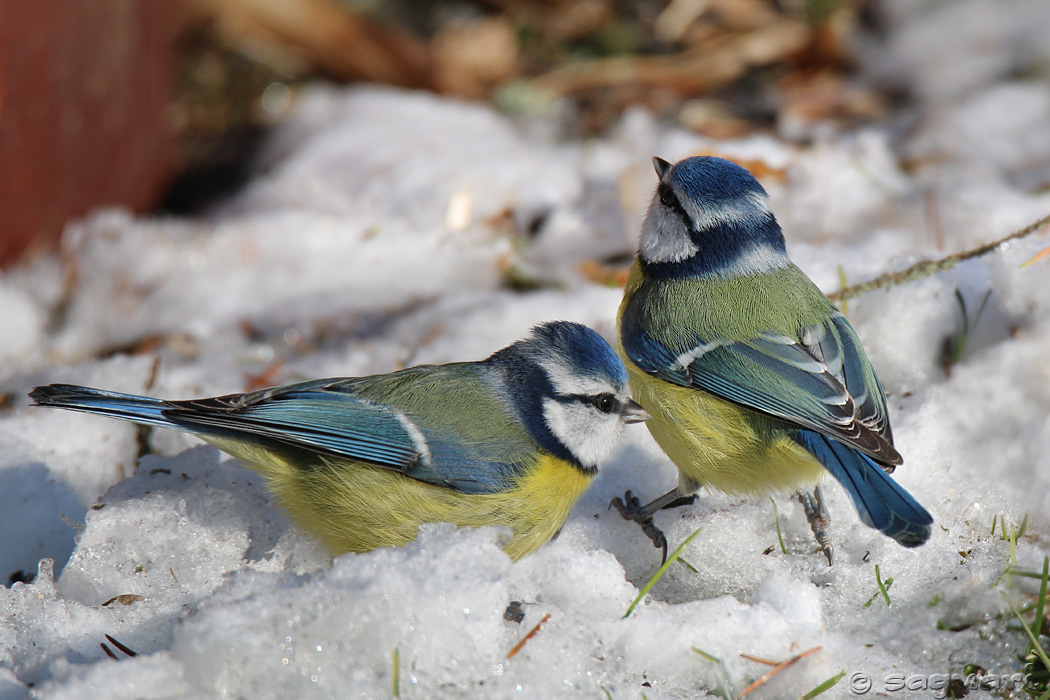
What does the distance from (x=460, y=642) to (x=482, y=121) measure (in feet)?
11.8

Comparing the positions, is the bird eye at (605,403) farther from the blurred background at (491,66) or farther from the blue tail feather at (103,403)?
the blurred background at (491,66)

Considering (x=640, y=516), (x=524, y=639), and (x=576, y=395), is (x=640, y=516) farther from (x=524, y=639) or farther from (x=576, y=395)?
(x=524, y=639)

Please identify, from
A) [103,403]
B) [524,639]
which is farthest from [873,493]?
[103,403]

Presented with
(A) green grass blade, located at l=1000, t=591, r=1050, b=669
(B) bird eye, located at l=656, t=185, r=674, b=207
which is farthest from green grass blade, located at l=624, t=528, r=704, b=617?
(B) bird eye, located at l=656, t=185, r=674, b=207

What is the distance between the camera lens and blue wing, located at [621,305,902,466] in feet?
6.93

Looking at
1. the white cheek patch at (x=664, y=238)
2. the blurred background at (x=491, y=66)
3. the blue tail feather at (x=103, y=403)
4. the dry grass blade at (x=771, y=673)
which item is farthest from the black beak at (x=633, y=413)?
the blurred background at (x=491, y=66)

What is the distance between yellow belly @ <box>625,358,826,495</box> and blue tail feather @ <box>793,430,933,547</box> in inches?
2.9

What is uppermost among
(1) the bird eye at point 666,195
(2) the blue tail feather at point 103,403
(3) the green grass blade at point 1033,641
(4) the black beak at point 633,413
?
(2) the blue tail feather at point 103,403

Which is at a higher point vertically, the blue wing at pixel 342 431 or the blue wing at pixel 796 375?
the blue wing at pixel 342 431

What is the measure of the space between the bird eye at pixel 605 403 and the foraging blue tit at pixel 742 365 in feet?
0.50

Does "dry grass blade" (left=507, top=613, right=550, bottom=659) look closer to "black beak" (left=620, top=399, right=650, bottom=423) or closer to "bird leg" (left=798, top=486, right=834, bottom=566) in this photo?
"black beak" (left=620, top=399, right=650, bottom=423)

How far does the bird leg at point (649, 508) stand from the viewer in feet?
7.52

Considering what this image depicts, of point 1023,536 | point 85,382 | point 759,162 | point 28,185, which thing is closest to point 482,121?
point 759,162

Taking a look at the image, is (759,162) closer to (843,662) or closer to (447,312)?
(447,312)
